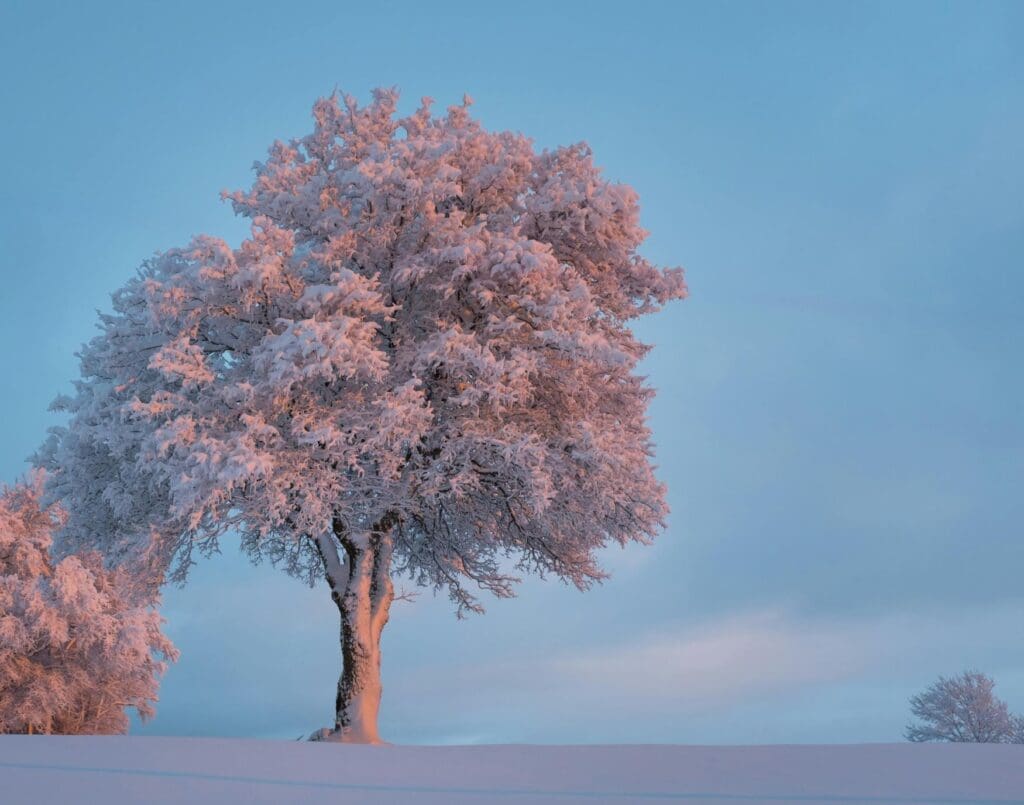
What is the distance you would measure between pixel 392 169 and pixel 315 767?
10.7m

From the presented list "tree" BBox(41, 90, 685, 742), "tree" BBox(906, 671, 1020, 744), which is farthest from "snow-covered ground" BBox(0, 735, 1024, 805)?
"tree" BBox(906, 671, 1020, 744)

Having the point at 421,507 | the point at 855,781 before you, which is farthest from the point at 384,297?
the point at 855,781

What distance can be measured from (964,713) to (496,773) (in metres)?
49.5

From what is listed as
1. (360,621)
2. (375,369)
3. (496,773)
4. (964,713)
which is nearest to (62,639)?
(360,621)

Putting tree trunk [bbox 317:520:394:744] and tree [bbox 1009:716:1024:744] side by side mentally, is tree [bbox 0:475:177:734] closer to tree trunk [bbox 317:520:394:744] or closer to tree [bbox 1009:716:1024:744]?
tree trunk [bbox 317:520:394:744]

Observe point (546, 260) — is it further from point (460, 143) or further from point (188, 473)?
point (188, 473)

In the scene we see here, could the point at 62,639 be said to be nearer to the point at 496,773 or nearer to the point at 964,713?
the point at 496,773

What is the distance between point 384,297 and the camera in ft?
55.5

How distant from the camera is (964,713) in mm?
49938

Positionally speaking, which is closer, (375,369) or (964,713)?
(375,369)

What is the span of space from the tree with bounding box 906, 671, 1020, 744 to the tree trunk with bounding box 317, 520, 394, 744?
4318 centimetres

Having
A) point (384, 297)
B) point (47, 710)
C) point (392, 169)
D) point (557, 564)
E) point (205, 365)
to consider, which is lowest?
point (47, 710)

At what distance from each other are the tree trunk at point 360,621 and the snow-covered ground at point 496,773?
16.0 feet

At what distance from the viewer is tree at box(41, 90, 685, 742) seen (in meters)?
15.5
